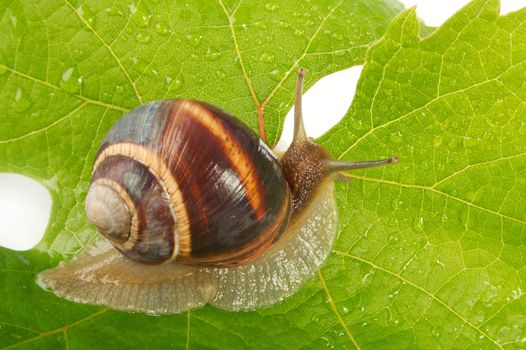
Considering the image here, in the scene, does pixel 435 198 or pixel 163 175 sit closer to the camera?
pixel 163 175

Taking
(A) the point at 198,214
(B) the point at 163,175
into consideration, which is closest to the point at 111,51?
(B) the point at 163,175

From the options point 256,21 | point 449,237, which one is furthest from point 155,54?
point 449,237

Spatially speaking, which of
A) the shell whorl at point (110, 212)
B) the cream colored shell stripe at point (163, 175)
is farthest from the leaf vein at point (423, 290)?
the shell whorl at point (110, 212)

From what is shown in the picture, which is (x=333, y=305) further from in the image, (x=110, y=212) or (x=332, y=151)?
(x=110, y=212)

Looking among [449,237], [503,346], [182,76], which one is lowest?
[503,346]

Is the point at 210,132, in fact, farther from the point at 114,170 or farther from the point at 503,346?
the point at 503,346

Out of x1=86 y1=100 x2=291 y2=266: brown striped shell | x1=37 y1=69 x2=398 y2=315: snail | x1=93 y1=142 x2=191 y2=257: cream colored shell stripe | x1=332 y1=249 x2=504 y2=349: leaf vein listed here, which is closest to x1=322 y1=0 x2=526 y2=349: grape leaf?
x1=332 y1=249 x2=504 y2=349: leaf vein
